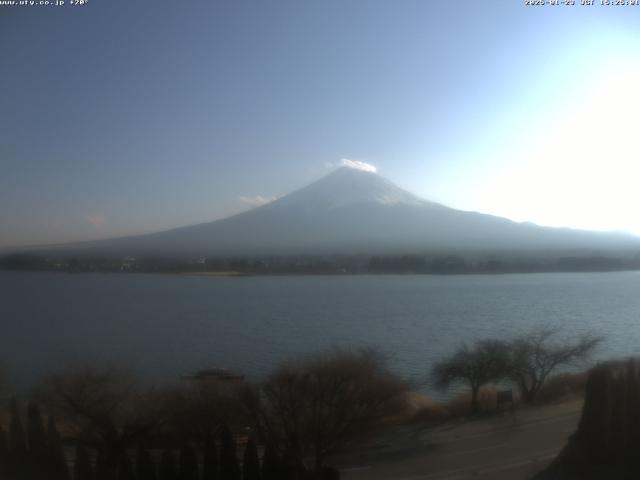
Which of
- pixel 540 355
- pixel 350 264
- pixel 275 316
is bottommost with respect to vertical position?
pixel 540 355

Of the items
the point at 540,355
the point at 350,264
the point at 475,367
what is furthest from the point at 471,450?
the point at 350,264

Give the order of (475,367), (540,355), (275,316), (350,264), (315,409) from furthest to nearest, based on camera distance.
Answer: (350,264) → (275,316) → (540,355) → (475,367) → (315,409)

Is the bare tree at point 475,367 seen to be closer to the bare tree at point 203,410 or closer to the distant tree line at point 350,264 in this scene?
the distant tree line at point 350,264

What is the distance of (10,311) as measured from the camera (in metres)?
4.54

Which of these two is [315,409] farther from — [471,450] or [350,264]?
[350,264]

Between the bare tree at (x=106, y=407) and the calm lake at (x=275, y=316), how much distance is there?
0.86ft

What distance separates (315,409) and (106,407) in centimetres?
145

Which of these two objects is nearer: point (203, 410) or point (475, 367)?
point (203, 410)

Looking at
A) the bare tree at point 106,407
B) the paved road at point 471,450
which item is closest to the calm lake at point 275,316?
the bare tree at point 106,407

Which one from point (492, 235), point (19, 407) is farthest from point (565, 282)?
point (19, 407)

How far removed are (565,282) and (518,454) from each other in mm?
2591

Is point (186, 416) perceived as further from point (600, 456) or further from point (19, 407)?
point (600, 456)

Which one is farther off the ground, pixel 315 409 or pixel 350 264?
pixel 350 264

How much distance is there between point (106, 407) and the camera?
10.4 feet
